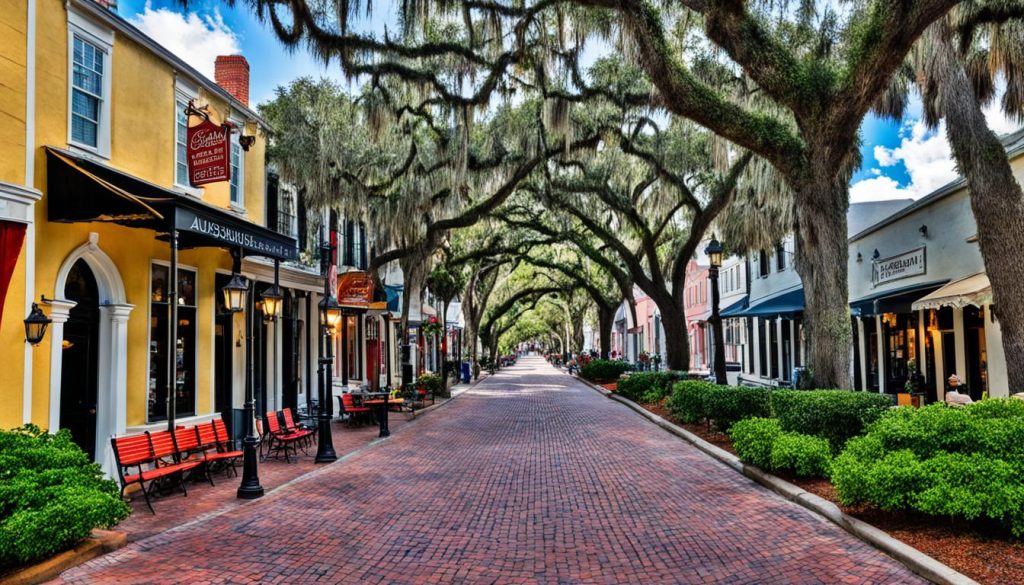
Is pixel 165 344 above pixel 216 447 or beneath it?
above

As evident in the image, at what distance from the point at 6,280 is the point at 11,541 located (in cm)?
356

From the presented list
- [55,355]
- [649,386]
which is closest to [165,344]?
[55,355]

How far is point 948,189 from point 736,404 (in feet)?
25.9

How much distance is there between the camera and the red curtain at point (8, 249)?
7652 millimetres

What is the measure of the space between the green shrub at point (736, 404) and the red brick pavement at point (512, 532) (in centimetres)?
143

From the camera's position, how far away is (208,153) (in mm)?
11242

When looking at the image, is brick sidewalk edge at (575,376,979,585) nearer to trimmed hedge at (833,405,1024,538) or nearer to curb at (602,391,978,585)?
curb at (602,391,978,585)

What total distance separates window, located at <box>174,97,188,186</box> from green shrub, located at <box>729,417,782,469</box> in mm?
10440

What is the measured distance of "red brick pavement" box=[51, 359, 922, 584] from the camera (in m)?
5.94

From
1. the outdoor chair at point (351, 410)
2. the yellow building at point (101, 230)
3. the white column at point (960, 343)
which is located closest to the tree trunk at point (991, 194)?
the white column at point (960, 343)

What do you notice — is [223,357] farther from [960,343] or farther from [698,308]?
[698,308]

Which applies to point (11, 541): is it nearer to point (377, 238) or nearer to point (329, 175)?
point (329, 175)

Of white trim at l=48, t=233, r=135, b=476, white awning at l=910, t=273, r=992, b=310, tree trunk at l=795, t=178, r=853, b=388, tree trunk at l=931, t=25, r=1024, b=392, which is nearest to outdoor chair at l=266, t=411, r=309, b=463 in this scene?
white trim at l=48, t=233, r=135, b=476

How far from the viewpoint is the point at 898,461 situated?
22.6 ft
